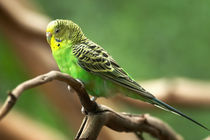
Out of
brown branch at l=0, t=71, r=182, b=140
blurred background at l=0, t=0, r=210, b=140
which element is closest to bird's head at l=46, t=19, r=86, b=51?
brown branch at l=0, t=71, r=182, b=140

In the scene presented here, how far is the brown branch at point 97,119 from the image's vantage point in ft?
2.28

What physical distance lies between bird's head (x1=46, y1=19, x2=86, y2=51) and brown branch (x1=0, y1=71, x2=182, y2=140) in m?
0.30

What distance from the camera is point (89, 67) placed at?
1.26 meters

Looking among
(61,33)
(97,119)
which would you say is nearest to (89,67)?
(61,33)

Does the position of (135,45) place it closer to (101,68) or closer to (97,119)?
(101,68)

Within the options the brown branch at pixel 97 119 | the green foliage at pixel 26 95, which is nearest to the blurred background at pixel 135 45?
the green foliage at pixel 26 95

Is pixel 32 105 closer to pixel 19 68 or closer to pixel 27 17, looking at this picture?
pixel 19 68

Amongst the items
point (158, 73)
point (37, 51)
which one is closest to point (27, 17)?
point (37, 51)

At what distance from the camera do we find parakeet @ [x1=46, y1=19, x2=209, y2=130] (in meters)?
1.22

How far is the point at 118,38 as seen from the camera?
11.3 feet

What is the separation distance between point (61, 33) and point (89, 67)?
18cm

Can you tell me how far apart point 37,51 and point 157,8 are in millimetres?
1583

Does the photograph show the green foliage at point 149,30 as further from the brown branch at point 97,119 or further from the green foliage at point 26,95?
the brown branch at point 97,119

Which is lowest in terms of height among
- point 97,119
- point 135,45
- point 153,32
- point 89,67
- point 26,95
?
point 97,119
